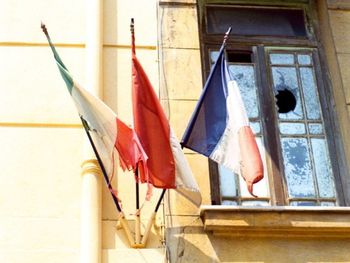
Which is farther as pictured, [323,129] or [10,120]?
[323,129]

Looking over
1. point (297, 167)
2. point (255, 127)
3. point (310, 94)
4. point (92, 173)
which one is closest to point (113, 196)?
point (92, 173)

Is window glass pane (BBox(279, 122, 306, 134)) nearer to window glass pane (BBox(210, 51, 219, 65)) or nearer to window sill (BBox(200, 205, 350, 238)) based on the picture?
window glass pane (BBox(210, 51, 219, 65))

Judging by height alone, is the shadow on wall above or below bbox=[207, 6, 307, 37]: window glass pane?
below

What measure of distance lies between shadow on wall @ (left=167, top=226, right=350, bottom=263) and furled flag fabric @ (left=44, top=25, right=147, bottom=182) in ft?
2.86

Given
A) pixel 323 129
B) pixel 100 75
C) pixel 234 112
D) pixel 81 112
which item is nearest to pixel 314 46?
pixel 323 129

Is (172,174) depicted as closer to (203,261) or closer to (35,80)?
(203,261)

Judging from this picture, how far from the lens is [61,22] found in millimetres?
8102

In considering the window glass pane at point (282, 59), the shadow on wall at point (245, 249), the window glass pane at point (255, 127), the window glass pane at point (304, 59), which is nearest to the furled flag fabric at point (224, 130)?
the shadow on wall at point (245, 249)

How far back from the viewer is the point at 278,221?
6793mm

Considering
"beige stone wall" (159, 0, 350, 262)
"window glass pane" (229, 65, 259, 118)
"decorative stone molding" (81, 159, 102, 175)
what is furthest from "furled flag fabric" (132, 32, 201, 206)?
"window glass pane" (229, 65, 259, 118)

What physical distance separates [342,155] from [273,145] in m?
0.74

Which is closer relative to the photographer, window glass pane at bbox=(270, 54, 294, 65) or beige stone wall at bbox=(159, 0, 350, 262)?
beige stone wall at bbox=(159, 0, 350, 262)

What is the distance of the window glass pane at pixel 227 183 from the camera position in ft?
24.4

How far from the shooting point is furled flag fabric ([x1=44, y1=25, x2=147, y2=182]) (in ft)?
21.9
